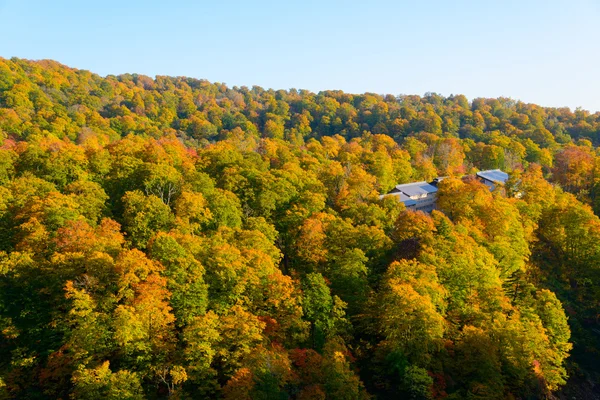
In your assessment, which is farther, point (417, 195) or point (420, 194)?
point (420, 194)

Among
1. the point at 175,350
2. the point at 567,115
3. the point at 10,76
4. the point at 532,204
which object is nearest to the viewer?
the point at 175,350

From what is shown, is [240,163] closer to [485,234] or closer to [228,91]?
[485,234]

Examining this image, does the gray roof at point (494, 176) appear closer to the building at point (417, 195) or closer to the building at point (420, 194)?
the building at point (420, 194)

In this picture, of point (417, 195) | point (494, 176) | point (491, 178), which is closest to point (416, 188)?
point (417, 195)

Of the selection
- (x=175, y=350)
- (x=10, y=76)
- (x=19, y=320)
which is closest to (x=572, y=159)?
(x=175, y=350)

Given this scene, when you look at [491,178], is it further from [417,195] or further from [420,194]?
[417,195]

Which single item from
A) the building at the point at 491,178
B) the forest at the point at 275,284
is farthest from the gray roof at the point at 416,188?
the building at the point at 491,178
